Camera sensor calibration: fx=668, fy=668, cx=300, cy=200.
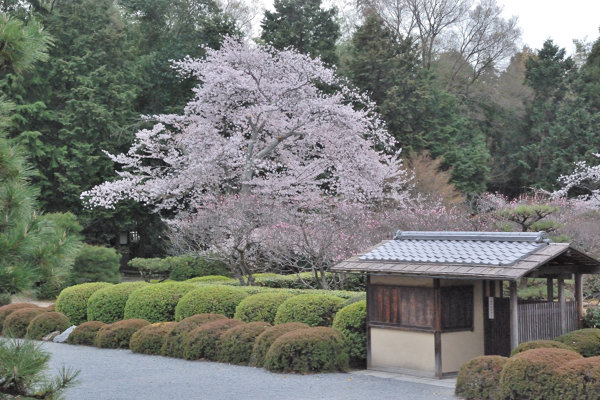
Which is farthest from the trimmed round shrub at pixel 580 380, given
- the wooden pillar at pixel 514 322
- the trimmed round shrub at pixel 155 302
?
the trimmed round shrub at pixel 155 302

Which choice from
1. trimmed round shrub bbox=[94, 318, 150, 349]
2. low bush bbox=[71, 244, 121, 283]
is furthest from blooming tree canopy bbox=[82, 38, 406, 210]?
trimmed round shrub bbox=[94, 318, 150, 349]

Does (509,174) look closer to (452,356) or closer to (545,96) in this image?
(545,96)

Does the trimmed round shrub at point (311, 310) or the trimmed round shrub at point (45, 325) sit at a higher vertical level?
the trimmed round shrub at point (311, 310)

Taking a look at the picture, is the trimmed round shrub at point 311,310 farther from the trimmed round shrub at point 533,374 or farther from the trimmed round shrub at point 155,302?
the trimmed round shrub at point 533,374

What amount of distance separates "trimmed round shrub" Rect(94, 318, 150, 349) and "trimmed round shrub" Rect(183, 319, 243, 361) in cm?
176

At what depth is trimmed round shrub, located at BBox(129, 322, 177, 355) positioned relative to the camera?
12.2m

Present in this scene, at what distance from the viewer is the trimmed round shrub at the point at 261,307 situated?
1244 centimetres

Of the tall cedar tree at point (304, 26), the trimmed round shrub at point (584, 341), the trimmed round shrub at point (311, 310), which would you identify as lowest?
the trimmed round shrub at point (584, 341)

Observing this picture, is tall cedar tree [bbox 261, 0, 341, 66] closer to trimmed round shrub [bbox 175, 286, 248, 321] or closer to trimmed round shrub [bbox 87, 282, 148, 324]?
trimmed round shrub [bbox 87, 282, 148, 324]

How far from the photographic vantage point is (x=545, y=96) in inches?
1478

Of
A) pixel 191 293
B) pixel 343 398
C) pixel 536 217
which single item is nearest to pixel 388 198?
pixel 536 217

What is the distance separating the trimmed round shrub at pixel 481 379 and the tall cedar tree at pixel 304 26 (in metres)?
23.9

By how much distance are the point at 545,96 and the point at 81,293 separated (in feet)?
98.7

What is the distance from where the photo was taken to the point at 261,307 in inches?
494
